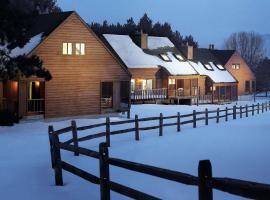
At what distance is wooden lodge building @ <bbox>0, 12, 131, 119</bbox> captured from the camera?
101 ft

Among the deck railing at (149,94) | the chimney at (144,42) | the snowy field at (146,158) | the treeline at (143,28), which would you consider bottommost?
the snowy field at (146,158)

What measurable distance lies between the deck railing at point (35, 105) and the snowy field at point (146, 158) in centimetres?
316

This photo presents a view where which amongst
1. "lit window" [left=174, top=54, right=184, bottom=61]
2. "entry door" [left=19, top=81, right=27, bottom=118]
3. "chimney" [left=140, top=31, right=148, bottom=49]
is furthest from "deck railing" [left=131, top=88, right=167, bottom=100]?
"entry door" [left=19, top=81, right=27, bottom=118]

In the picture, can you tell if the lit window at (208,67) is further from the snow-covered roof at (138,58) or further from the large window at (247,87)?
the large window at (247,87)

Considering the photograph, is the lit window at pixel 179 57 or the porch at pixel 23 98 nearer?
the porch at pixel 23 98

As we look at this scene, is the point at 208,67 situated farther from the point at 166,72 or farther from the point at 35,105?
the point at 35,105

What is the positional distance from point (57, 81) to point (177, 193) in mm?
22845

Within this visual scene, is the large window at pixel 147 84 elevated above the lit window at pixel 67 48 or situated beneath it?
situated beneath

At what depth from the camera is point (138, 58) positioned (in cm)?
5209

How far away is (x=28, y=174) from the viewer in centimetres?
1271

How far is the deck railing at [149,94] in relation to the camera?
47.9 metres

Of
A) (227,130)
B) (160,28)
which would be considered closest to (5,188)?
(227,130)

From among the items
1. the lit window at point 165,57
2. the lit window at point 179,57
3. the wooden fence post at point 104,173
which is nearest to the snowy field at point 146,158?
the wooden fence post at point 104,173

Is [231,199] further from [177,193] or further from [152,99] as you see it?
[152,99]
